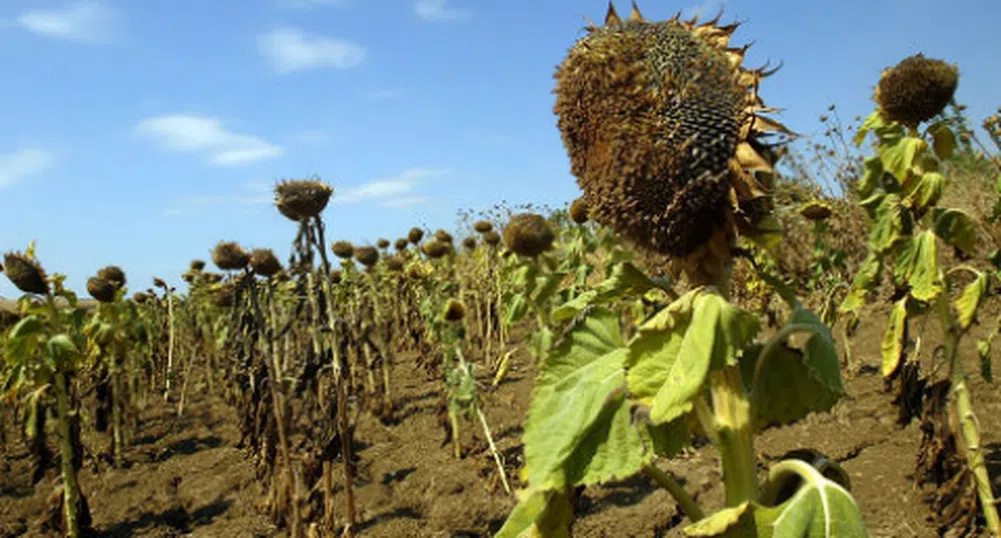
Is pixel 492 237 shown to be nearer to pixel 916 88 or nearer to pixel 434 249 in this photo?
pixel 434 249

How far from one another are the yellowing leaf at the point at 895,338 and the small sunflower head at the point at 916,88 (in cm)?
87

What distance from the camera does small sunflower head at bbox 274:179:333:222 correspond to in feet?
11.5

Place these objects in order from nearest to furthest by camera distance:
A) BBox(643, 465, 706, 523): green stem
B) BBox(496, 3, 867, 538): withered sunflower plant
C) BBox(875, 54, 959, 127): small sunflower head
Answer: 1. BBox(496, 3, 867, 538): withered sunflower plant
2. BBox(643, 465, 706, 523): green stem
3. BBox(875, 54, 959, 127): small sunflower head

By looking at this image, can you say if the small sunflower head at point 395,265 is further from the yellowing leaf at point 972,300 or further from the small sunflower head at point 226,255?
the yellowing leaf at point 972,300

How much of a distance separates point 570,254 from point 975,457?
192 inches

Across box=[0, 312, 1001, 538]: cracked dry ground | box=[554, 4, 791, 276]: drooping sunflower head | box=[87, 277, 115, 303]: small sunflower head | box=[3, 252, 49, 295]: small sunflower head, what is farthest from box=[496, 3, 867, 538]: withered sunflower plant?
box=[87, 277, 115, 303]: small sunflower head

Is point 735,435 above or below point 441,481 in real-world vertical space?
above

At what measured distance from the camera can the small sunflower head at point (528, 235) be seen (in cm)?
574

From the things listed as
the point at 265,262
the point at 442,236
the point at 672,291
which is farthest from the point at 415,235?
the point at 672,291

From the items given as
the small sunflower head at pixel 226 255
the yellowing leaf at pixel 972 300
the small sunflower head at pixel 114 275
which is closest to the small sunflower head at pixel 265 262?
the small sunflower head at pixel 226 255

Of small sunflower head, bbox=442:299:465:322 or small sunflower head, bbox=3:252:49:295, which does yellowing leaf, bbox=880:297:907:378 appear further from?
small sunflower head, bbox=3:252:49:295

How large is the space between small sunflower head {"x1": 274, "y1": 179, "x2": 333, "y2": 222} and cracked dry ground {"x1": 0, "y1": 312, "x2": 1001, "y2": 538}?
225 cm

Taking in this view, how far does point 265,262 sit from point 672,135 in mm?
4657

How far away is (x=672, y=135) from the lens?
4.65 ft
